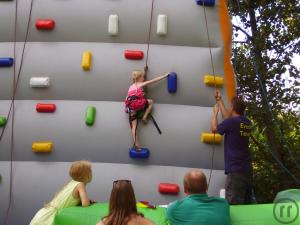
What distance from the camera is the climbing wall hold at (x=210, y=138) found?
412 centimetres

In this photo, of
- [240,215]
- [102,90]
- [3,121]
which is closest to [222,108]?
[102,90]

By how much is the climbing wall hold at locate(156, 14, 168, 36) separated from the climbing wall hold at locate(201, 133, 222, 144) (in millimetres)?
929

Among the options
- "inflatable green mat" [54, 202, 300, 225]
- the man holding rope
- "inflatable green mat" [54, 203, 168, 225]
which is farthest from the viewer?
the man holding rope

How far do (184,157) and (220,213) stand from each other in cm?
145

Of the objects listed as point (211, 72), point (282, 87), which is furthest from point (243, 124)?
point (282, 87)

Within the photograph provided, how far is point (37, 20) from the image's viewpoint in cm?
443

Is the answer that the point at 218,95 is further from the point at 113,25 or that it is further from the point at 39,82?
the point at 39,82

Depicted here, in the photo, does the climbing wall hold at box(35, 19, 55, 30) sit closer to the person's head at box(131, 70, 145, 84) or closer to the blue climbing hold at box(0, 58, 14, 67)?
the blue climbing hold at box(0, 58, 14, 67)

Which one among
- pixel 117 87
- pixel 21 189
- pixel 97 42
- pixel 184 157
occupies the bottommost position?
pixel 21 189

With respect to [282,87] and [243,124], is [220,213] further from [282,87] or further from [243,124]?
[282,87]

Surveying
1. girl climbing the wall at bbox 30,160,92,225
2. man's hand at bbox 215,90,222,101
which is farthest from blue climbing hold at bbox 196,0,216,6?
girl climbing the wall at bbox 30,160,92,225

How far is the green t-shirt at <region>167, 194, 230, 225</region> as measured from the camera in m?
2.64

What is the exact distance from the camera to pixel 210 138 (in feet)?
13.5

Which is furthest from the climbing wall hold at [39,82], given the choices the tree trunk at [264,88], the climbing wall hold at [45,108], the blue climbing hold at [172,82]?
the tree trunk at [264,88]
